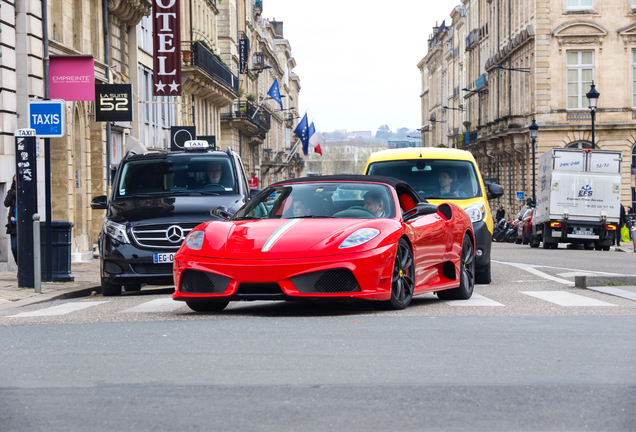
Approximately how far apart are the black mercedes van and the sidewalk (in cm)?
67

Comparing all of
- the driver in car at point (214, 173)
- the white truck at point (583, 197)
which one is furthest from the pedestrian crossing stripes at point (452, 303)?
the white truck at point (583, 197)

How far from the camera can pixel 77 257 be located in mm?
25422

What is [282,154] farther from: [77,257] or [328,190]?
[328,190]

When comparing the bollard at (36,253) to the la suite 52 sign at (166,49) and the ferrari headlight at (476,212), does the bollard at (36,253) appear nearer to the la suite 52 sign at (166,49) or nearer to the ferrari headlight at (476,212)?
the ferrari headlight at (476,212)

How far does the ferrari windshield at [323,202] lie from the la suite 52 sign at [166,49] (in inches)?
1011

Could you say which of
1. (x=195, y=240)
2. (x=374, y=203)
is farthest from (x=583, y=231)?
(x=195, y=240)

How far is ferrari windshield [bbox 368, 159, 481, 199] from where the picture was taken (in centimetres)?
1525

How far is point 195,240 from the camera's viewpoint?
9.15 meters

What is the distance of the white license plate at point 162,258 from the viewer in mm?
→ 13203

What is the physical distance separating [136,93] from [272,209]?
25.4m

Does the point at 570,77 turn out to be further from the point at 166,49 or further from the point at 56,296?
the point at 56,296

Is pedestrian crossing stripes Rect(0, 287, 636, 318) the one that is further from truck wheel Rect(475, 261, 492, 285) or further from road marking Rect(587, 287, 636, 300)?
truck wheel Rect(475, 261, 492, 285)

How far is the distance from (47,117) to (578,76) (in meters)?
48.0

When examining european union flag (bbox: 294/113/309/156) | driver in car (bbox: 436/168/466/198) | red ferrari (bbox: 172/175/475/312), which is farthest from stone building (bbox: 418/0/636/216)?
red ferrari (bbox: 172/175/475/312)
